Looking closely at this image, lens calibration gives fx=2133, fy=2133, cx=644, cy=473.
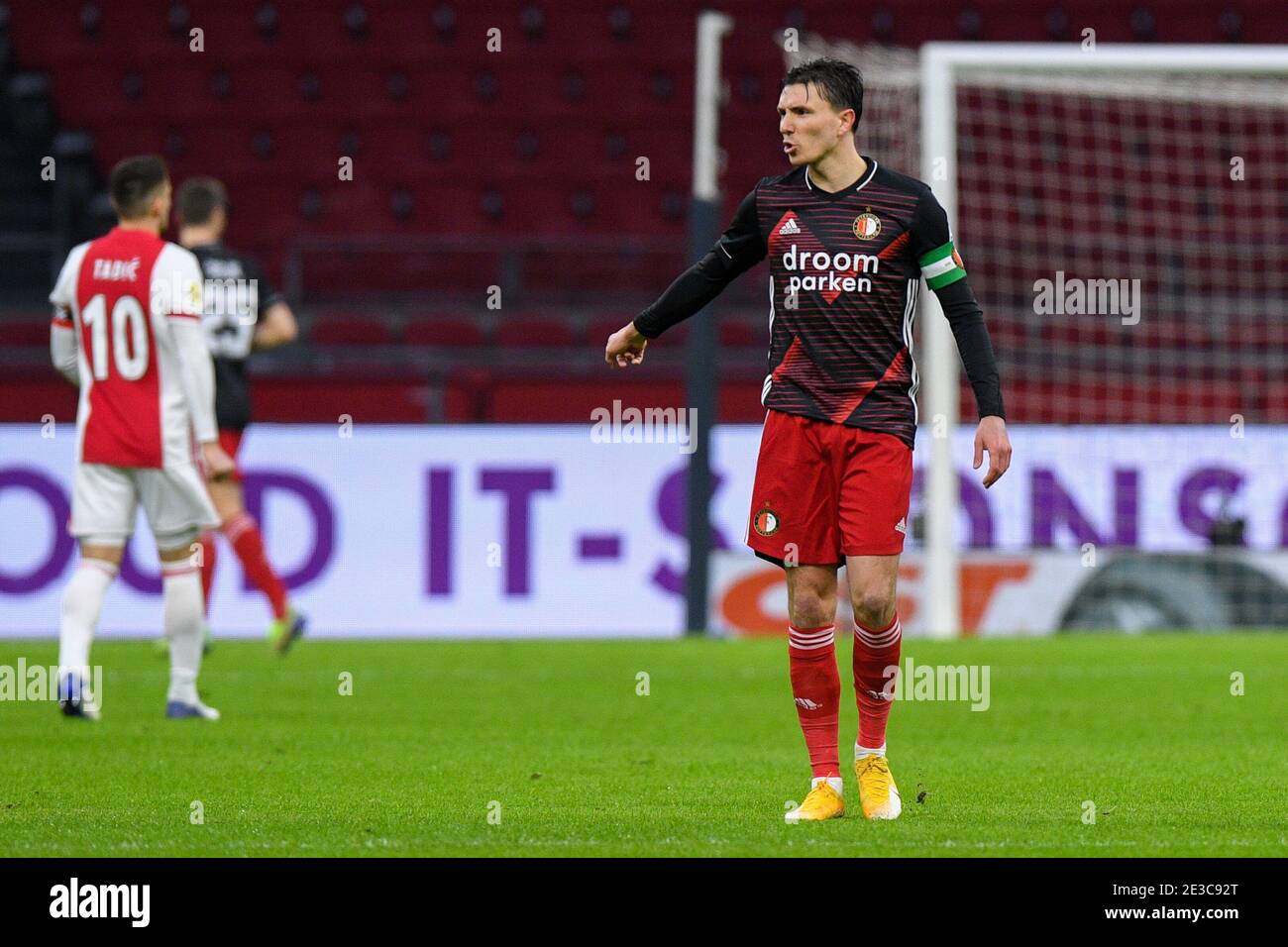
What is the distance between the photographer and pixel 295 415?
13.0m

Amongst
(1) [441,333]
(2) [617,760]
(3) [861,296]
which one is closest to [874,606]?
(3) [861,296]

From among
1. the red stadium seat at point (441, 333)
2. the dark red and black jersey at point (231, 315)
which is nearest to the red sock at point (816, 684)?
the dark red and black jersey at point (231, 315)

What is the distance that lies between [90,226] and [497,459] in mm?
4992

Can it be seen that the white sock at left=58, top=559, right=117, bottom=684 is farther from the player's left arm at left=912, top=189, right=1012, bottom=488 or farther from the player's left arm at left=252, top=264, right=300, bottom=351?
the player's left arm at left=912, top=189, right=1012, bottom=488

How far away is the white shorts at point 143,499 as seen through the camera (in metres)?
7.27

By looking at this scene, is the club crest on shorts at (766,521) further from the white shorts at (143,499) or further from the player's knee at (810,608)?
the white shorts at (143,499)

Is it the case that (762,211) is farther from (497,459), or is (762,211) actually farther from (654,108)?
(654,108)

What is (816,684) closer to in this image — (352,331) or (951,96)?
(951,96)

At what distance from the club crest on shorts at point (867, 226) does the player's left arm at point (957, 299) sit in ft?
0.29

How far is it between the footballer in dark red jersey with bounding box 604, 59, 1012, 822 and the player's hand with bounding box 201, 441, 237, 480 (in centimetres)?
270

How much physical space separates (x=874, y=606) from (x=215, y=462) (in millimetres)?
3002

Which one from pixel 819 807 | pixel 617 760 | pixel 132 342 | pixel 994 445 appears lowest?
pixel 617 760

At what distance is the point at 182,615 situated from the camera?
7.36 m
